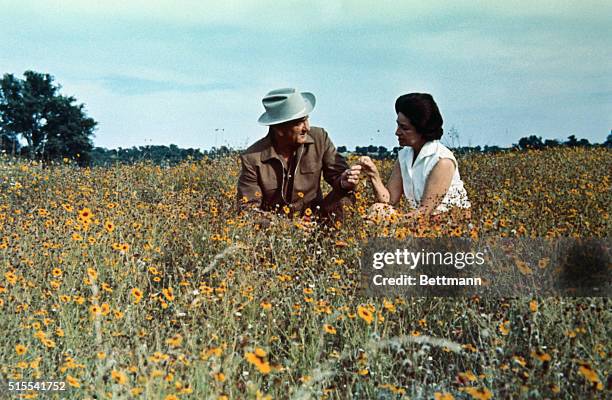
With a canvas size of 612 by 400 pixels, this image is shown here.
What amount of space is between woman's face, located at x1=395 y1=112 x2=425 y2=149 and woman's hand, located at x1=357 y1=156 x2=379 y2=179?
35 cm

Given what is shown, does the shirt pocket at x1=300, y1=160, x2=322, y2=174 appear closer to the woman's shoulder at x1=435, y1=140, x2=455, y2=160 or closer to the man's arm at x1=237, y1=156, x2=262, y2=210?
the man's arm at x1=237, y1=156, x2=262, y2=210

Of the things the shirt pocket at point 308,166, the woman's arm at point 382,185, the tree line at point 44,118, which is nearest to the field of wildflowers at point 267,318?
the woman's arm at point 382,185

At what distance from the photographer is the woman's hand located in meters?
4.51

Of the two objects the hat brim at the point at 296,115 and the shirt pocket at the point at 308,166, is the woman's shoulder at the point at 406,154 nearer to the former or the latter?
the shirt pocket at the point at 308,166

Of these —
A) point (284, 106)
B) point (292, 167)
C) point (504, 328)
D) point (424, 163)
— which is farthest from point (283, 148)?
point (504, 328)

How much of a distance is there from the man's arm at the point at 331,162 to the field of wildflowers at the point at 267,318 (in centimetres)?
65


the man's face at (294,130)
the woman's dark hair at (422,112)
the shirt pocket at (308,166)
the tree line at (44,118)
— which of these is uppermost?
the tree line at (44,118)

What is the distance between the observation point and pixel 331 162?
5.07m

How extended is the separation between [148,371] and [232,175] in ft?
19.7

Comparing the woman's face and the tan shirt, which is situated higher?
the woman's face

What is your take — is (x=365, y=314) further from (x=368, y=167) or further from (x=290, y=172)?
(x=290, y=172)

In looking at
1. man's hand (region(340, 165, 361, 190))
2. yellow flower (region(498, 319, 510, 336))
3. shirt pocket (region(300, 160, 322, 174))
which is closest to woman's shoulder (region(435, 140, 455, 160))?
man's hand (region(340, 165, 361, 190))

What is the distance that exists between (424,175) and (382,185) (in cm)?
30

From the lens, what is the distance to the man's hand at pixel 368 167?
4.51m
